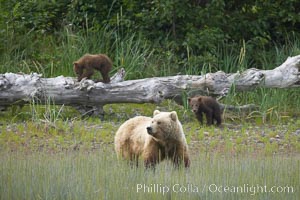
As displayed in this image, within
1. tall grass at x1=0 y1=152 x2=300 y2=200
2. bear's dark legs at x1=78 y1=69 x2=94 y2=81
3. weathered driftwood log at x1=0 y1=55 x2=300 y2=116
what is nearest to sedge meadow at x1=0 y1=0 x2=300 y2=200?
tall grass at x1=0 y1=152 x2=300 y2=200

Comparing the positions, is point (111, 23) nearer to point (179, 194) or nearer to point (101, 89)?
point (101, 89)

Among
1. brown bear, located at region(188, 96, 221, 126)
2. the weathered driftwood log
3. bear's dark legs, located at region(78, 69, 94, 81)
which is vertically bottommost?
brown bear, located at region(188, 96, 221, 126)

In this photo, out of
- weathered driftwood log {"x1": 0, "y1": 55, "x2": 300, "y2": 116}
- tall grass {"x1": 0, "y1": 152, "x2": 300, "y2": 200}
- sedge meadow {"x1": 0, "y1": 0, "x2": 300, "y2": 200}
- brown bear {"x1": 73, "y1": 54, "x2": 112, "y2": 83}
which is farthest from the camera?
brown bear {"x1": 73, "y1": 54, "x2": 112, "y2": 83}

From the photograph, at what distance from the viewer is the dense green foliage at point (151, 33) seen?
15.6m

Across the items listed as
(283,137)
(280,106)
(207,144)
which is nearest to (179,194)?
(207,144)

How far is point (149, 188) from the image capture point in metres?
7.06

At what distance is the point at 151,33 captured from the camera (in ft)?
54.1

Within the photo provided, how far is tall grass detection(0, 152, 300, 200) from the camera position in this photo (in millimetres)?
6785

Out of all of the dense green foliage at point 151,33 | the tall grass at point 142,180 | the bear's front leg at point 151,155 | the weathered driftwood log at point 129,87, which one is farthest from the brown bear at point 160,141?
the dense green foliage at point 151,33

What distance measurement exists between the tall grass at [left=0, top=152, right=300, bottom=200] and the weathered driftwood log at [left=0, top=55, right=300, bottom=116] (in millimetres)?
4283

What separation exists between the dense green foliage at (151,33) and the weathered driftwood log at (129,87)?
6.42ft

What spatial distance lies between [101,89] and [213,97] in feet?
6.44

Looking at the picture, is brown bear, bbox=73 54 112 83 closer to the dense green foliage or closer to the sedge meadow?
the sedge meadow

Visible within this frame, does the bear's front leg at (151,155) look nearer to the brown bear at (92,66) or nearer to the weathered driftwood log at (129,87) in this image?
the weathered driftwood log at (129,87)
